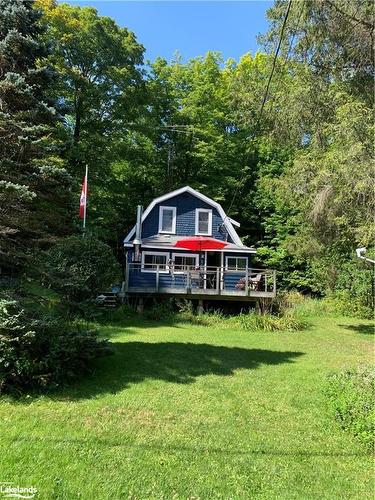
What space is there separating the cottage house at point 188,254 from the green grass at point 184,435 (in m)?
8.11

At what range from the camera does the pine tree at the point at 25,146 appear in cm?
716

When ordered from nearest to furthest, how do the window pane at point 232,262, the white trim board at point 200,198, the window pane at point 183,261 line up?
the window pane at point 183,261, the window pane at point 232,262, the white trim board at point 200,198

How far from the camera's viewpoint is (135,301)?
58.0 feet

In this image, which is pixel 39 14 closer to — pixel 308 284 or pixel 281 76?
pixel 281 76

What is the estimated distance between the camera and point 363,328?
16.2 meters

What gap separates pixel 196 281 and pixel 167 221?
4.06 meters

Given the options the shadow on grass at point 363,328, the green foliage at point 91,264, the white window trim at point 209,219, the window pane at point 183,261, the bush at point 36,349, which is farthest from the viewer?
the white window trim at point 209,219

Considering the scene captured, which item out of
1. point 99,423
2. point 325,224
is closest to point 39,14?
point 99,423

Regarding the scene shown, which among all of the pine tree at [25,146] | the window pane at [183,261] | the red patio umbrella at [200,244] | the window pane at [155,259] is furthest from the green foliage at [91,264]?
the window pane at [183,261]

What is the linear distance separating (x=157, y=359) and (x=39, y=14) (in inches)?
273

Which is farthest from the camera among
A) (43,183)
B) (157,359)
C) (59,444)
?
(157,359)

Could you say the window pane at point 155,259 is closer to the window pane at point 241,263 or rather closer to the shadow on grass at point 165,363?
the window pane at point 241,263

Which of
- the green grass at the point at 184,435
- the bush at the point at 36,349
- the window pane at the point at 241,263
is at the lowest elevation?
the green grass at the point at 184,435

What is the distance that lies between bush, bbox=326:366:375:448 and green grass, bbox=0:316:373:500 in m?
0.17
